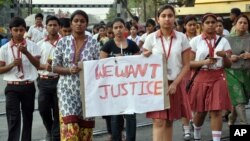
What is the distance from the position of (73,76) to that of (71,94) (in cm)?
20

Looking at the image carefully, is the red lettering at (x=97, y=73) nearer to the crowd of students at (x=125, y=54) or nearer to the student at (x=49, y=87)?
the crowd of students at (x=125, y=54)

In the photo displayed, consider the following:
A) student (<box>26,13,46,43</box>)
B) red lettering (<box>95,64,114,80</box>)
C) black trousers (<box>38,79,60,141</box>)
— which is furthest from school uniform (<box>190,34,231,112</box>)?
student (<box>26,13,46,43</box>)

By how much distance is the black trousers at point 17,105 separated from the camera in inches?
283

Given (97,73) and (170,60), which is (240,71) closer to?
→ (170,60)

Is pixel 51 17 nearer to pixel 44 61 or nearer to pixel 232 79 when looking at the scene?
pixel 44 61

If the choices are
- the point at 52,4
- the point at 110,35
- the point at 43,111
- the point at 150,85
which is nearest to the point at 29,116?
the point at 43,111

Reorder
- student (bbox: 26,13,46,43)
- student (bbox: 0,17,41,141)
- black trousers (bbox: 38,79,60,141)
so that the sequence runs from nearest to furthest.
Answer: student (bbox: 0,17,41,141) < black trousers (bbox: 38,79,60,141) < student (bbox: 26,13,46,43)

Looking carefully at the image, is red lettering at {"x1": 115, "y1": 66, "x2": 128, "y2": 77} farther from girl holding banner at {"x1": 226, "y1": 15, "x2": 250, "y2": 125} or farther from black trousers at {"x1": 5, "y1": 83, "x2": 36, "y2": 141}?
girl holding banner at {"x1": 226, "y1": 15, "x2": 250, "y2": 125}

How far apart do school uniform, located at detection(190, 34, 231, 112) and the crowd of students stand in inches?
0.5

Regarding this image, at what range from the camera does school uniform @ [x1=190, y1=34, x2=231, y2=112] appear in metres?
7.38

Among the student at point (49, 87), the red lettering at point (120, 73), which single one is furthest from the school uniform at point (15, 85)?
the red lettering at point (120, 73)

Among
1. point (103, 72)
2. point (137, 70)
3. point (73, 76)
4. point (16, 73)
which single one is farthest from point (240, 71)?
point (16, 73)

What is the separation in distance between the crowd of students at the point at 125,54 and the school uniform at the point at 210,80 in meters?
0.01

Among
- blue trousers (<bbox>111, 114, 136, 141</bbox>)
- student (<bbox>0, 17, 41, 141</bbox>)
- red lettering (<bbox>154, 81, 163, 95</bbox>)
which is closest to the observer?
Answer: red lettering (<bbox>154, 81, 163, 95</bbox>)
